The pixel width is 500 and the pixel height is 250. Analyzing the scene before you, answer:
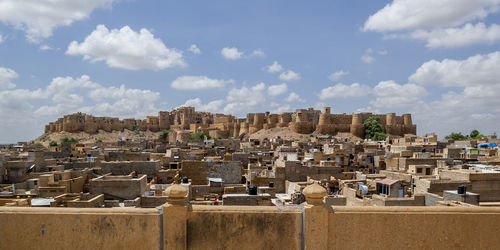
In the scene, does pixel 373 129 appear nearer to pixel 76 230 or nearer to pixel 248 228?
pixel 248 228

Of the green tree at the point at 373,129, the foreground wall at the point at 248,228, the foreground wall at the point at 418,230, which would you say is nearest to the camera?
the foreground wall at the point at 248,228

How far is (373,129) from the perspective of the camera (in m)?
67.6

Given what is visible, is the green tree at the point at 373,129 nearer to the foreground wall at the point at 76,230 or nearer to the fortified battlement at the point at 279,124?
the fortified battlement at the point at 279,124

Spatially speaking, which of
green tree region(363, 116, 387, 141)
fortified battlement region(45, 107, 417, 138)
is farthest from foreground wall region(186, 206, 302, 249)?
fortified battlement region(45, 107, 417, 138)

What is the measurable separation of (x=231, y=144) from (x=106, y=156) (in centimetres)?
1875

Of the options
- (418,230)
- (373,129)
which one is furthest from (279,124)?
(418,230)

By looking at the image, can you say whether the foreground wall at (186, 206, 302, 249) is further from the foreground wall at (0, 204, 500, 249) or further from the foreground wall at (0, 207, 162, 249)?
the foreground wall at (0, 207, 162, 249)

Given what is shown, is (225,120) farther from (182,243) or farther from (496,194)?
(182,243)

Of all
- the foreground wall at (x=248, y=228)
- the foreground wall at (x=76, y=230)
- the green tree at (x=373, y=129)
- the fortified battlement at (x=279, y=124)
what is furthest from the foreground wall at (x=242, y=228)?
the fortified battlement at (x=279, y=124)

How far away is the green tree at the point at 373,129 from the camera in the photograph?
6469cm

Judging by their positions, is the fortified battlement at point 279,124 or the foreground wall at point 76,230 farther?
the fortified battlement at point 279,124

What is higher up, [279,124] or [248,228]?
[279,124]

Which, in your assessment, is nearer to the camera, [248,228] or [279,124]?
[248,228]

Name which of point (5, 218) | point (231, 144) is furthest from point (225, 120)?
point (5, 218)
